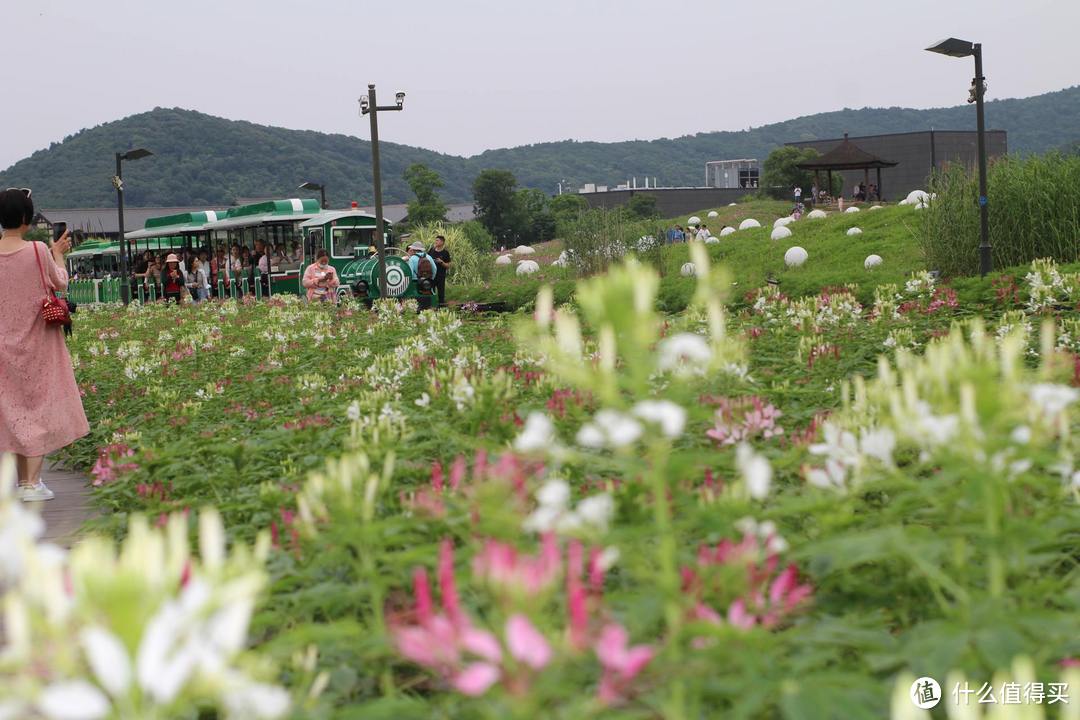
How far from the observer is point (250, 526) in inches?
173

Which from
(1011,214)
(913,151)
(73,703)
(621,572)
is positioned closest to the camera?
(73,703)

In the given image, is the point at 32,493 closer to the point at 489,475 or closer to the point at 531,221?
the point at 489,475

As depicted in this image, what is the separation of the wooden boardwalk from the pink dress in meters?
0.45

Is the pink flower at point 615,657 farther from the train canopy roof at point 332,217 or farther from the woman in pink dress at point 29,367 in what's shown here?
the train canopy roof at point 332,217

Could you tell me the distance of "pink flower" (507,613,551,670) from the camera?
154 centimetres

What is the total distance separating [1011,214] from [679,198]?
376 feet

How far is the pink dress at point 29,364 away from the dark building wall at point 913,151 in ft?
331

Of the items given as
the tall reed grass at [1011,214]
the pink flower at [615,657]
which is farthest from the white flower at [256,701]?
the tall reed grass at [1011,214]

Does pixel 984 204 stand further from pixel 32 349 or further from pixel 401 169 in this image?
pixel 401 169

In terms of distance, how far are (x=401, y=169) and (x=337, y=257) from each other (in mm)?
149494

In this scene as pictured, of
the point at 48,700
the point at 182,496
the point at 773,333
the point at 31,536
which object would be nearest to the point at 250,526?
the point at 182,496

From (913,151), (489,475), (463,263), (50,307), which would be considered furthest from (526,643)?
(913,151)

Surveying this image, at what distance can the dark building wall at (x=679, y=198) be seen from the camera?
5025 inches

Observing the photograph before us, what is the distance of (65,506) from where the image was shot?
8203 mm
